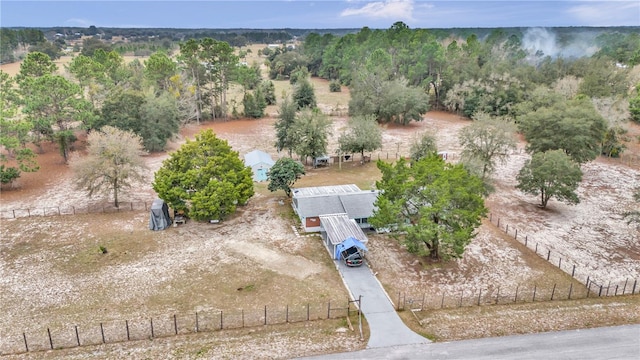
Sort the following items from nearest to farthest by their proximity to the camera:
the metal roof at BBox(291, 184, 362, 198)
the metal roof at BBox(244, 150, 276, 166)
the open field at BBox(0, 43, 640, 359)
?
the open field at BBox(0, 43, 640, 359) → the metal roof at BBox(291, 184, 362, 198) → the metal roof at BBox(244, 150, 276, 166)

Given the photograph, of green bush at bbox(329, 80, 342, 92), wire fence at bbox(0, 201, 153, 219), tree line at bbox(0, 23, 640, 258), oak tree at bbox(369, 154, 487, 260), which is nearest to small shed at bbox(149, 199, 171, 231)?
tree line at bbox(0, 23, 640, 258)

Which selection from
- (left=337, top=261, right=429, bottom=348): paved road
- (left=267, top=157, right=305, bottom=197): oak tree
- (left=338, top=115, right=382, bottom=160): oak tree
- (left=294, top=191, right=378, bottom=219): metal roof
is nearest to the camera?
(left=337, top=261, right=429, bottom=348): paved road

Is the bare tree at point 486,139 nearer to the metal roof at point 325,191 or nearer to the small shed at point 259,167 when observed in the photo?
the metal roof at point 325,191

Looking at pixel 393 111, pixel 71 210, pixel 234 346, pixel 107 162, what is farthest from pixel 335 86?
pixel 234 346

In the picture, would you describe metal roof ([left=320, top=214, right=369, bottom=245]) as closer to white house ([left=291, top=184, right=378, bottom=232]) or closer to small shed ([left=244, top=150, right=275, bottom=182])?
white house ([left=291, top=184, right=378, bottom=232])

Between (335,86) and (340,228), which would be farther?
(335,86)

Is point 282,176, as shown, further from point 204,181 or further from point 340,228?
point 340,228

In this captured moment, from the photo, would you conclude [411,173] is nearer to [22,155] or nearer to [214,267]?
[214,267]

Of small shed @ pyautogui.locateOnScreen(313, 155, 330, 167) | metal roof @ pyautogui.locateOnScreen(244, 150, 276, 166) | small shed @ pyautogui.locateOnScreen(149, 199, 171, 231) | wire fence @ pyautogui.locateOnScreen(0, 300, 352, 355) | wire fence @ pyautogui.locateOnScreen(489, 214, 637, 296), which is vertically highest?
metal roof @ pyautogui.locateOnScreen(244, 150, 276, 166)

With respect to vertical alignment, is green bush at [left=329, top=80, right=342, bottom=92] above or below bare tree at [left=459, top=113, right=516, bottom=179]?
above
